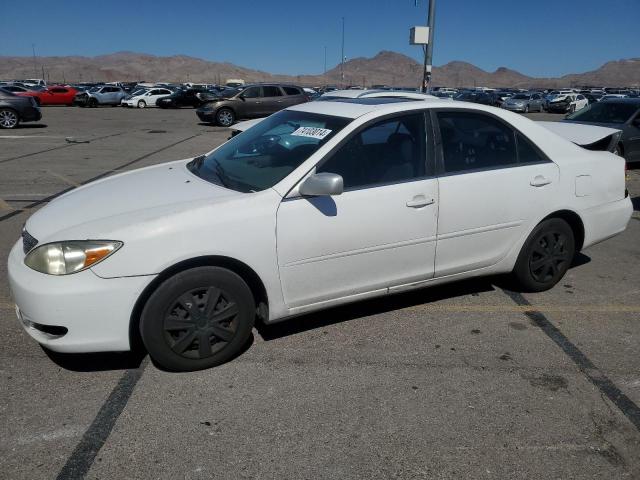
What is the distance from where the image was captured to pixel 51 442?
264cm

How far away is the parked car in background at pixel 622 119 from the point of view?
10.9 metres

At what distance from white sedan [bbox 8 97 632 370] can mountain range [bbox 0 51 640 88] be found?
442 ft

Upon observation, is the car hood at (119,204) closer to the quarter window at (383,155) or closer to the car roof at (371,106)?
the quarter window at (383,155)

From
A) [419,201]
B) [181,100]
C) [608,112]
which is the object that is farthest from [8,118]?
[181,100]

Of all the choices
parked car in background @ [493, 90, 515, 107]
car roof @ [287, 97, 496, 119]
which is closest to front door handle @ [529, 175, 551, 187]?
car roof @ [287, 97, 496, 119]

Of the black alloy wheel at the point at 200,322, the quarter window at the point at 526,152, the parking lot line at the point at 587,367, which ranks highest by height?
the quarter window at the point at 526,152

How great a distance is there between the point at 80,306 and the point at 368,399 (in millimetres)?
1622

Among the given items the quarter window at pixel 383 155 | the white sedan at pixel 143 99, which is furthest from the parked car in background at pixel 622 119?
the white sedan at pixel 143 99

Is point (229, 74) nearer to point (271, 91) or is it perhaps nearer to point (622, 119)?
point (271, 91)

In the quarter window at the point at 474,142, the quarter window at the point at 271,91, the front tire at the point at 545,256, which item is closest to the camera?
the quarter window at the point at 474,142

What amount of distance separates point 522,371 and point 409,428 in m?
0.98

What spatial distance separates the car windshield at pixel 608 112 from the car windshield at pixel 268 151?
9.36 m

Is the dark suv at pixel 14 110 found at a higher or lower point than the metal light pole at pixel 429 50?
lower

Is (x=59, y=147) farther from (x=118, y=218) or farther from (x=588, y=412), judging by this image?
(x=588, y=412)
